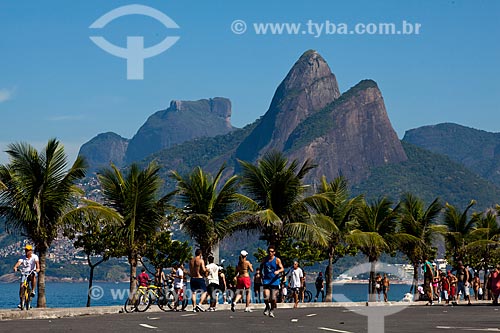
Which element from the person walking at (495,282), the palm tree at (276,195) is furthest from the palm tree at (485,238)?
the person walking at (495,282)

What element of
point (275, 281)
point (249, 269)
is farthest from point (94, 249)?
point (275, 281)

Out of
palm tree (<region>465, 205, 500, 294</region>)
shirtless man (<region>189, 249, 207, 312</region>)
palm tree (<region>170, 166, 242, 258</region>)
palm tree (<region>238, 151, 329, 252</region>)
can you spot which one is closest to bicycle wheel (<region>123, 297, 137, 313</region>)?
shirtless man (<region>189, 249, 207, 312</region>)

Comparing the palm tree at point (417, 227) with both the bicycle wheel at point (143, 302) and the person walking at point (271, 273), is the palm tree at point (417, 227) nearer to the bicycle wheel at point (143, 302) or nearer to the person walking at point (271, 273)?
the bicycle wheel at point (143, 302)

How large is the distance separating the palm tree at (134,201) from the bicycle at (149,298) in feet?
30.4

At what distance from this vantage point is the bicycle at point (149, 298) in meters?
29.1

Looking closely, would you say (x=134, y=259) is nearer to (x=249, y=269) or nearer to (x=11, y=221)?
(x=11, y=221)

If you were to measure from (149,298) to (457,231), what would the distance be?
36940mm

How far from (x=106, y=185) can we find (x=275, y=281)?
654 inches

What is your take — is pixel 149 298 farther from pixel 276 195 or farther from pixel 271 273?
pixel 276 195

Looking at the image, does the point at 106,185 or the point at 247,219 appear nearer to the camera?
the point at 106,185

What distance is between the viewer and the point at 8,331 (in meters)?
17.5

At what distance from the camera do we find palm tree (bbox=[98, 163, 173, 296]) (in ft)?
130

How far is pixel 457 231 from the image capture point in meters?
62.5

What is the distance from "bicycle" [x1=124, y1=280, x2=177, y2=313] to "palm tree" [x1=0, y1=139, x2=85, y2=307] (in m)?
4.52
